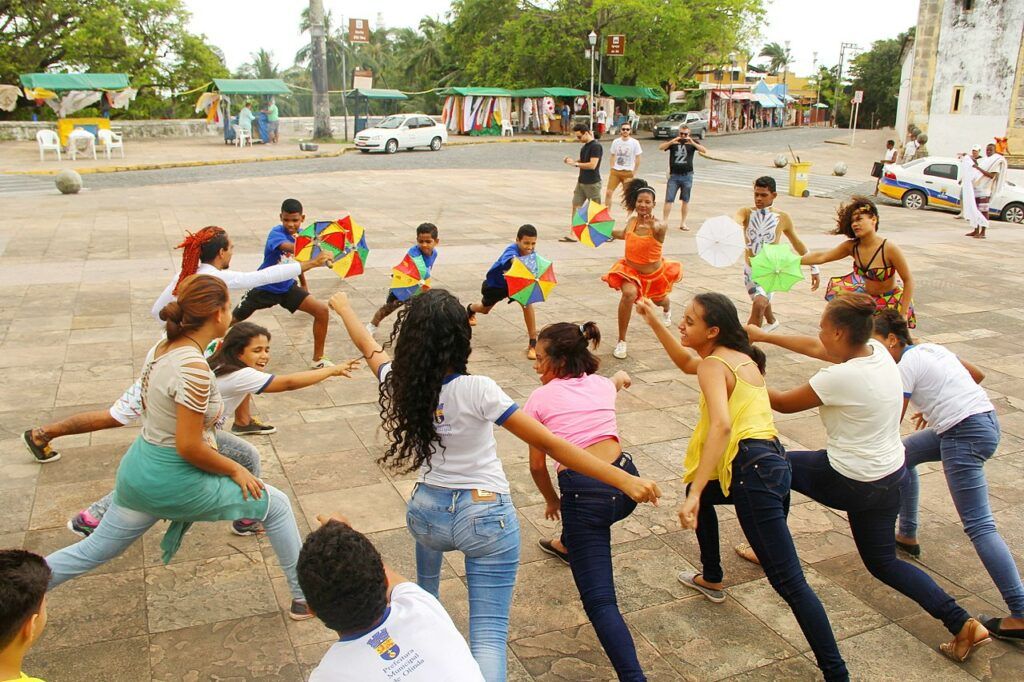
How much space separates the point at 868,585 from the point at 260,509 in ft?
10.1

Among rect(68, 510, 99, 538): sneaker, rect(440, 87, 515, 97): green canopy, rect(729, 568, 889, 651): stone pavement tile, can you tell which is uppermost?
rect(440, 87, 515, 97): green canopy

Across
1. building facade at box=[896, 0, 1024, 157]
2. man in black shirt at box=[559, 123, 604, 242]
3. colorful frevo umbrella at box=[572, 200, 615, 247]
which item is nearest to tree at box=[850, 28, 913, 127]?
building facade at box=[896, 0, 1024, 157]

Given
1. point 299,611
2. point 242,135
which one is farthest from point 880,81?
point 299,611

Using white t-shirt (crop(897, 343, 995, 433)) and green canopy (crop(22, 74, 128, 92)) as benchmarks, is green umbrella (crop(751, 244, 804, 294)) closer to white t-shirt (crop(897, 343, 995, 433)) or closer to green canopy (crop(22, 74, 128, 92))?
white t-shirt (crop(897, 343, 995, 433))

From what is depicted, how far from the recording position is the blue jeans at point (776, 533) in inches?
131

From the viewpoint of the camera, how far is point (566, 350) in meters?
3.49

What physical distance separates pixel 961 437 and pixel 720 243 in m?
3.01

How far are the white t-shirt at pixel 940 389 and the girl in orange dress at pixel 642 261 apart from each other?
3.42 metres

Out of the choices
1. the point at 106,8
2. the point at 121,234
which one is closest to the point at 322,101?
the point at 106,8

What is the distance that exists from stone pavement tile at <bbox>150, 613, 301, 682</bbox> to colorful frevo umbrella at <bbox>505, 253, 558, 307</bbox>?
4021 mm

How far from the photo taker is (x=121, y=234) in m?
13.3

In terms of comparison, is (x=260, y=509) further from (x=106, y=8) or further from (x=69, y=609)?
(x=106, y=8)

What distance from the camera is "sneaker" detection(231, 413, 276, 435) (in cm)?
586

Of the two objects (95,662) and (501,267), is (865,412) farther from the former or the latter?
(501,267)
